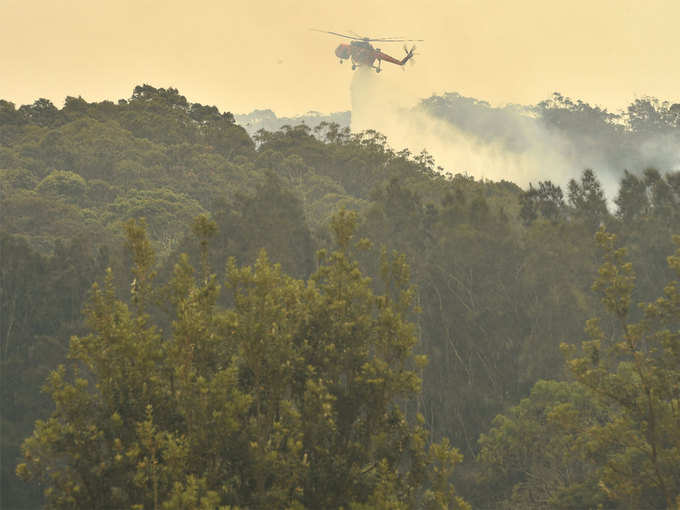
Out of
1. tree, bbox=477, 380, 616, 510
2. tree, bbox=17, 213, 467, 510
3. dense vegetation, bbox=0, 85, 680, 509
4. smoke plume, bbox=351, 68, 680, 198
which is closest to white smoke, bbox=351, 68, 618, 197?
smoke plume, bbox=351, 68, 680, 198

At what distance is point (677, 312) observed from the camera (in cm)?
1276

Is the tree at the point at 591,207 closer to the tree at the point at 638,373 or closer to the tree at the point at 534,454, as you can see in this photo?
the tree at the point at 534,454

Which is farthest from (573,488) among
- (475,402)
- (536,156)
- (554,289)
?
(536,156)

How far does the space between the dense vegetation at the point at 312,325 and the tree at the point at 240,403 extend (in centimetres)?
3

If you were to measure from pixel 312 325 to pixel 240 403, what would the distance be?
206cm

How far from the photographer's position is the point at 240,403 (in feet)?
25.2

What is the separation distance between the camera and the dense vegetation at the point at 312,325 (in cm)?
800

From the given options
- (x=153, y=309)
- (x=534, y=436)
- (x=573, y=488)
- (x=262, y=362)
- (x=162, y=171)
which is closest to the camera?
(x=262, y=362)

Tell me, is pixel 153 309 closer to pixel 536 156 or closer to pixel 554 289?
pixel 554 289

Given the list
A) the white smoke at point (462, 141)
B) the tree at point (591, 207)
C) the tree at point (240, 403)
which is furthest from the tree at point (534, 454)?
the white smoke at point (462, 141)

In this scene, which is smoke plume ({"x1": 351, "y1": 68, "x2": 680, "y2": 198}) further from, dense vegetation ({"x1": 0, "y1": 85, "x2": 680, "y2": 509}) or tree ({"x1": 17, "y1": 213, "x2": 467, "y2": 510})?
tree ({"x1": 17, "y1": 213, "x2": 467, "y2": 510})

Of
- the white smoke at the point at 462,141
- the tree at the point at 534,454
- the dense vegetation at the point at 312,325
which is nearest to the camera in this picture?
the dense vegetation at the point at 312,325

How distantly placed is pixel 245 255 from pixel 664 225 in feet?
58.9

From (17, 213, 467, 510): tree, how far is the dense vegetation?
32 mm
